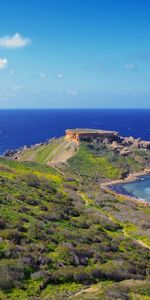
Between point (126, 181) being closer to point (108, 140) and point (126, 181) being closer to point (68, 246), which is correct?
point (108, 140)

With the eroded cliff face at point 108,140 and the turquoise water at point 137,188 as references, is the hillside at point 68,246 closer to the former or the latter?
the turquoise water at point 137,188

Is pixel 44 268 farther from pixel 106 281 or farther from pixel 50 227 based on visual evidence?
pixel 50 227

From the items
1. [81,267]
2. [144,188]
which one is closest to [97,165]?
[144,188]

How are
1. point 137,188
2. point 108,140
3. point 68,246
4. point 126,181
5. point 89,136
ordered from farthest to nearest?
point 108,140 < point 89,136 < point 126,181 < point 137,188 < point 68,246

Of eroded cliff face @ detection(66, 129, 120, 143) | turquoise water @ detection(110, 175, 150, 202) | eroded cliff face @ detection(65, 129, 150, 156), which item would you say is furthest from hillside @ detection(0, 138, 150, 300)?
eroded cliff face @ detection(66, 129, 120, 143)

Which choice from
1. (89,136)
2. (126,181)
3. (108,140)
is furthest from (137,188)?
(108,140)

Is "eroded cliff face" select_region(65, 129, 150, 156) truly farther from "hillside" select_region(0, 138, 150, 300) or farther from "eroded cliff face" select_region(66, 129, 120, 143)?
"hillside" select_region(0, 138, 150, 300)
